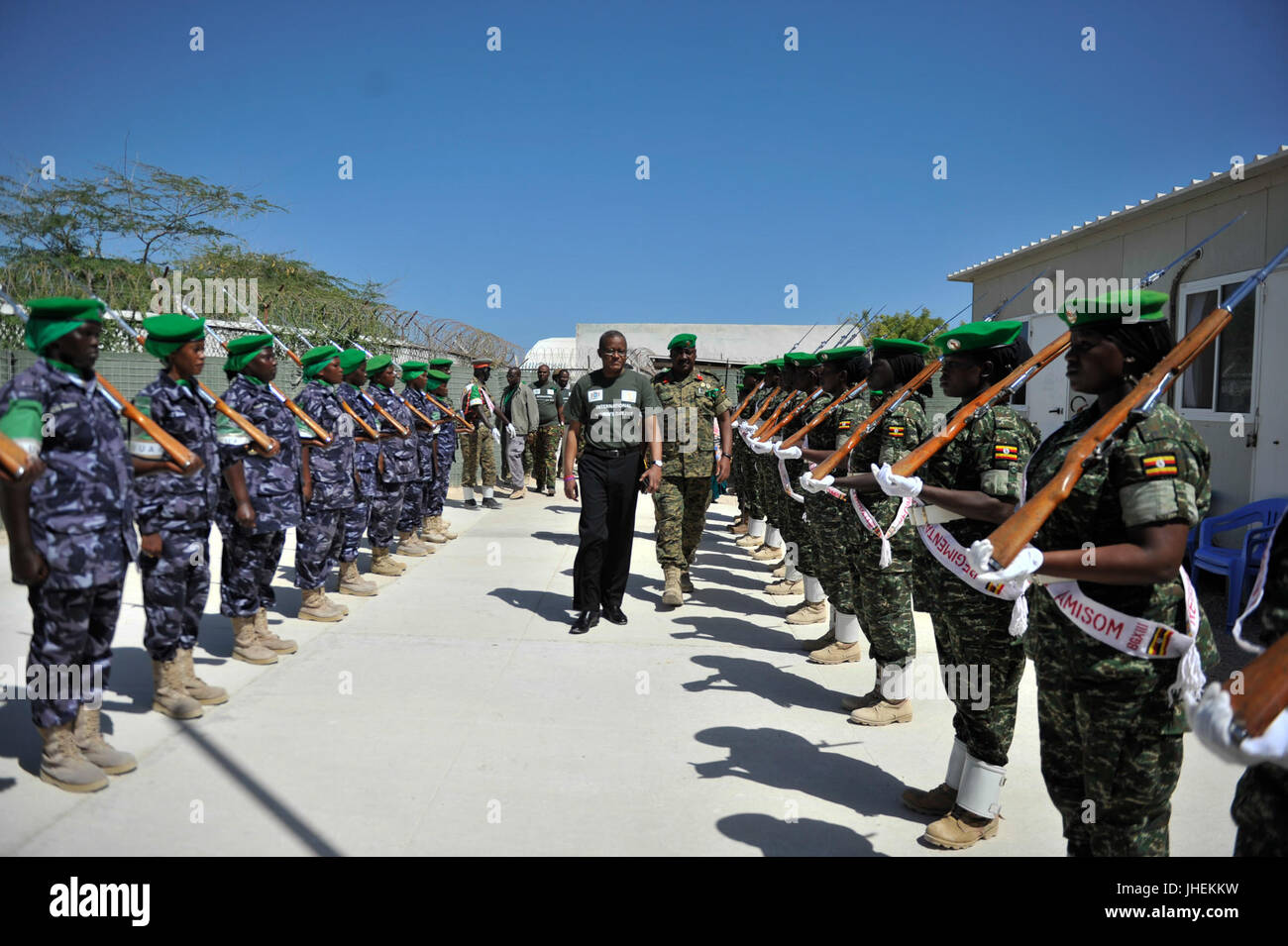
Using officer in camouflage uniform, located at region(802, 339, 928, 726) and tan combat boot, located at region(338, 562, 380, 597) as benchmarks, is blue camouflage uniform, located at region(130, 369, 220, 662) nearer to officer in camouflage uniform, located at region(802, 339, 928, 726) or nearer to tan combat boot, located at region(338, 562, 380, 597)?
tan combat boot, located at region(338, 562, 380, 597)

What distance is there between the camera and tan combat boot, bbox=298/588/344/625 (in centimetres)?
602

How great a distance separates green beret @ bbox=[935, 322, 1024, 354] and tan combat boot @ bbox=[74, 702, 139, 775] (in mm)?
3780

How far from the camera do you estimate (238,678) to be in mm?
4723

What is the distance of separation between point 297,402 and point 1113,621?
225 inches

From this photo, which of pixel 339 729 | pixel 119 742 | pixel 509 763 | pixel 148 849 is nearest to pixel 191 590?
pixel 119 742

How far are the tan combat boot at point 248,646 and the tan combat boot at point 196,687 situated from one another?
63 cm

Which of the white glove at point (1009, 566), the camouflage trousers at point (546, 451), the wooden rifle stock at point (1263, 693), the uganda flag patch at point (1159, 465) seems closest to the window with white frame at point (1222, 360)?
the uganda flag patch at point (1159, 465)

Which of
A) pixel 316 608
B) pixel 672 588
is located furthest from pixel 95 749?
pixel 672 588

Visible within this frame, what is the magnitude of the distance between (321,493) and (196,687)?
6.49ft

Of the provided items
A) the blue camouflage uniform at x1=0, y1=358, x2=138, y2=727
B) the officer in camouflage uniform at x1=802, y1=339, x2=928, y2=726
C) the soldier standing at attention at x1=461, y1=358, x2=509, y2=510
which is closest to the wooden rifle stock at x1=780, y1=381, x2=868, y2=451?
the officer in camouflage uniform at x1=802, y1=339, x2=928, y2=726

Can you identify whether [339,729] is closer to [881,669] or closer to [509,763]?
[509,763]

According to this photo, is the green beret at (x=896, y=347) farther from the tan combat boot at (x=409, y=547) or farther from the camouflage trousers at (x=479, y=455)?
the camouflage trousers at (x=479, y=455)

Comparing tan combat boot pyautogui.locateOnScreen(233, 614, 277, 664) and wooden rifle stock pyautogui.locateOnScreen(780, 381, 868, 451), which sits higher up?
wooden rifle stock pyautogui.locateOnScreen(780, 381, 868, 451)

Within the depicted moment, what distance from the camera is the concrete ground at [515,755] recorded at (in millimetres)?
3105
